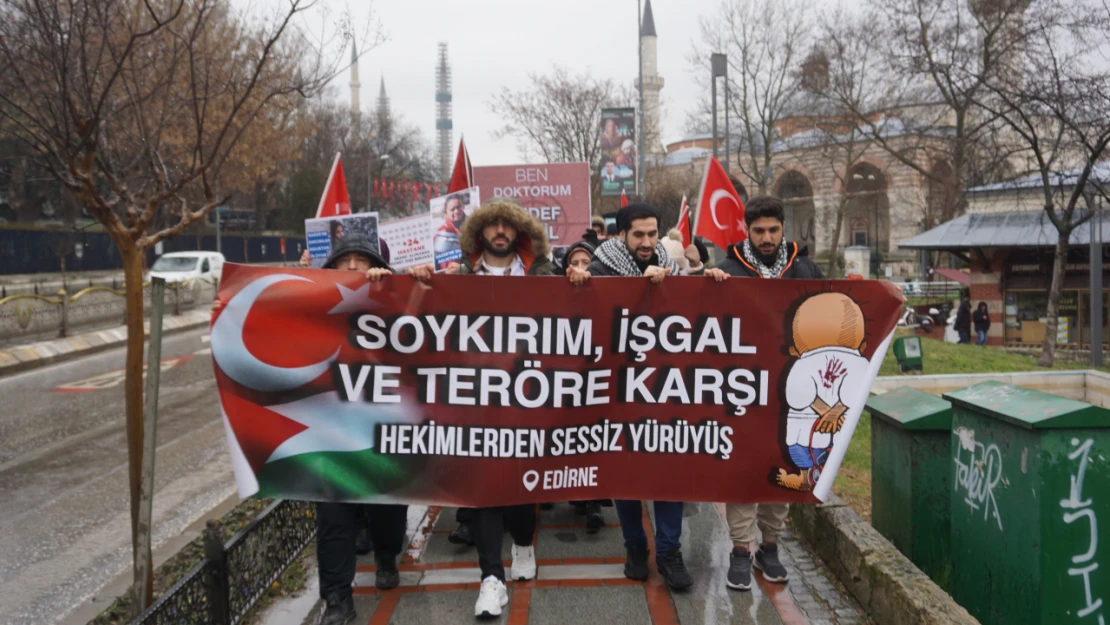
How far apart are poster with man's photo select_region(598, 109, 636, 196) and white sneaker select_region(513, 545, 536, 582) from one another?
22.4 meters

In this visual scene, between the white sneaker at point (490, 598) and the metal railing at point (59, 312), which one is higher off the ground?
the metal railing at point (59, 312)

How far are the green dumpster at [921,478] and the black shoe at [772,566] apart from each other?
0.70 m

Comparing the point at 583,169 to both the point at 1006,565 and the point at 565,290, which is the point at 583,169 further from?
the point at 1006,565

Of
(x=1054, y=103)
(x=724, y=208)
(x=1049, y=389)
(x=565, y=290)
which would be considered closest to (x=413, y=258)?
(x=724, y=208)

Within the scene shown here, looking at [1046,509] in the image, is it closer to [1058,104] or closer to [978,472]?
[978,472]

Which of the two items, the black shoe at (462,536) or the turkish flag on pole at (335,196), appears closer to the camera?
the black shoe at (462,536)

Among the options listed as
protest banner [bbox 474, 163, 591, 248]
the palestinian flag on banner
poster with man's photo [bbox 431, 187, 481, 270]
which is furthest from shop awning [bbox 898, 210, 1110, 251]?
the palestinian flag on banner

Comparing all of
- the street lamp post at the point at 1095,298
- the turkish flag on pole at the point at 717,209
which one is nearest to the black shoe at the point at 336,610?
the turkish flag on pole at the point at 717,209

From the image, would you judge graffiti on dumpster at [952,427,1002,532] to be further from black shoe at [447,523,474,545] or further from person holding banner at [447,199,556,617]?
black shoe at [447,523,474,545]

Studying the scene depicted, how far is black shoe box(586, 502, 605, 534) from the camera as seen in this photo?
18.4 feet

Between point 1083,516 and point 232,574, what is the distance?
3.74 meters

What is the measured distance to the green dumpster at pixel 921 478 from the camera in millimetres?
4531

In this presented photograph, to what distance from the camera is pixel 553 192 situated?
38.4ft

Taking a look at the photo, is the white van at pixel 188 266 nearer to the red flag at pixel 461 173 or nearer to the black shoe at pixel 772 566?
the red flag at pixel 461 173
